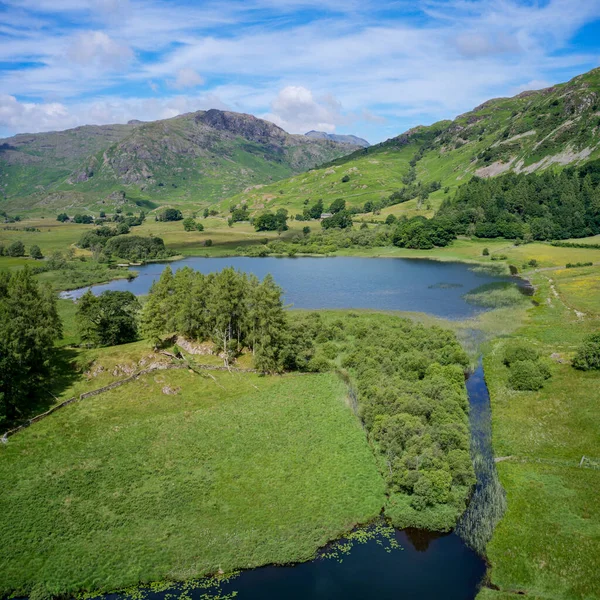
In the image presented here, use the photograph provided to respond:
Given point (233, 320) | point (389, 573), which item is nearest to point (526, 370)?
point (389, 573)

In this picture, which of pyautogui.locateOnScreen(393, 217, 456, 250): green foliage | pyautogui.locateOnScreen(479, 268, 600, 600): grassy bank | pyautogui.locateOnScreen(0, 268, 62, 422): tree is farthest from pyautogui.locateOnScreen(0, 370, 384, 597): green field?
pyautogui.locateOnScreen(393, 217, 456, 250): green foliage

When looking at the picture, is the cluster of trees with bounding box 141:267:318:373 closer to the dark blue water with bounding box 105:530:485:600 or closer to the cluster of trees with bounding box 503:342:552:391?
the cluster of trees with bounding box 503:342:552:391

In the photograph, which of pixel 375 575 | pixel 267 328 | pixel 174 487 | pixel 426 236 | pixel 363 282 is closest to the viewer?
pixel 375 575

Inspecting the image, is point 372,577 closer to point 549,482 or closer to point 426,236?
point 549,482

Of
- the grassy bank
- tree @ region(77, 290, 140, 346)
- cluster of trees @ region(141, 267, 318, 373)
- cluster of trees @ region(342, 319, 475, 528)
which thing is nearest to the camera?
the grassy bank

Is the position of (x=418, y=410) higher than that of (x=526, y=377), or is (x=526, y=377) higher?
(x=526, y=377)

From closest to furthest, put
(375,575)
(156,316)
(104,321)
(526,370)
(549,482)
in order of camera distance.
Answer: (375,575)
(549,482)
(526,370)
(156,316)
(104,321)

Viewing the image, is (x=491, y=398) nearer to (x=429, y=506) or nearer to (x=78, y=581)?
(x=429, y=506)
